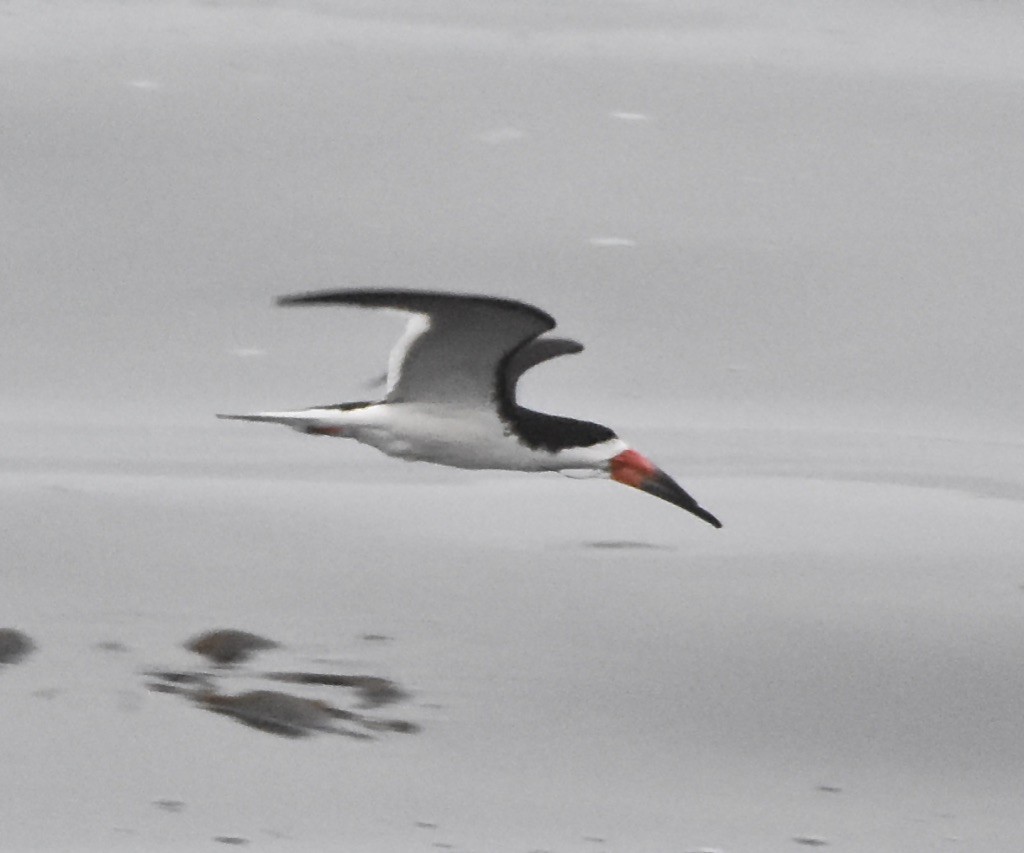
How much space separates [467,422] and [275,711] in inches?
33.1

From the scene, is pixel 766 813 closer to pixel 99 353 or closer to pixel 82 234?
pixel 99 353

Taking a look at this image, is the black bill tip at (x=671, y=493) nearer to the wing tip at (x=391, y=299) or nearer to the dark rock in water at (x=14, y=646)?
the wing tip at (x=391, y=299)

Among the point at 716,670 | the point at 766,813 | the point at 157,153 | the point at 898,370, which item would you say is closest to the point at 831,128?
the point at 898,370

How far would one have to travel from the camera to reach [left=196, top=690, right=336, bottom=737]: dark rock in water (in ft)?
15.8

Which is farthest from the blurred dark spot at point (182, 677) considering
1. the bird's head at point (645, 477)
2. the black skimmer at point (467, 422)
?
the bird's head at point (645, 477)

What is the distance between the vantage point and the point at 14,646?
16.5 feet

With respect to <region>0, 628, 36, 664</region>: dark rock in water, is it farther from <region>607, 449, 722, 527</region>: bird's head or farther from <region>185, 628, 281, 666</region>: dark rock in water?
<region>607, 449, 722, 527</region>: bird's head

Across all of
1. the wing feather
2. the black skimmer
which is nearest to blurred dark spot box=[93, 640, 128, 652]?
the black skimmer

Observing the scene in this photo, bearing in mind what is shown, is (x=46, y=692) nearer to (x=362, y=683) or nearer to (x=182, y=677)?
(x=182, y=677)

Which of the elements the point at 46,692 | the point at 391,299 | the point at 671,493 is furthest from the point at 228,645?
the point at 671,493

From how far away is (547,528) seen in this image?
562 cm

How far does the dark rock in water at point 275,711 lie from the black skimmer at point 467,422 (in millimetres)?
598

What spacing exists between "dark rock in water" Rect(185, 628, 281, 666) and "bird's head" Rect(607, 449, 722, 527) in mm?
912

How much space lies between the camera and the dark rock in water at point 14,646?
498 centimetres
